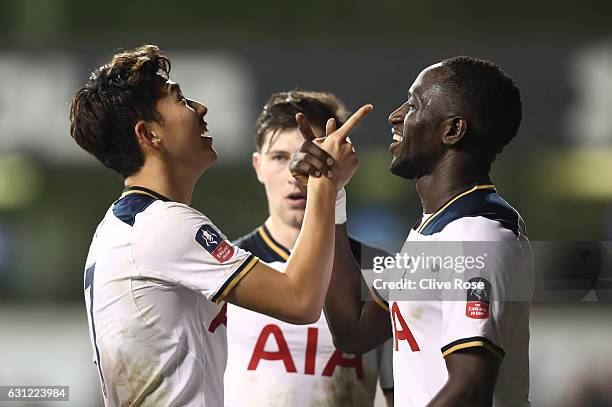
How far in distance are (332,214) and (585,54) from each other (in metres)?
7.42

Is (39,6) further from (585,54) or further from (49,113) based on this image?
(585,54)

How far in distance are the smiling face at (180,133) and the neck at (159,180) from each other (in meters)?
0.03

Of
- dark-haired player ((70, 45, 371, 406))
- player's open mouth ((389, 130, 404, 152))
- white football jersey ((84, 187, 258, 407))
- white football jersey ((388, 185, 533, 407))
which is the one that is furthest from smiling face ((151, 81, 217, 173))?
white football jersey ((388, 185, 533, 407))

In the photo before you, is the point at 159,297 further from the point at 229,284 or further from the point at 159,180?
the point at 159,180

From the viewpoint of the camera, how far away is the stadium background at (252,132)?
7.24m

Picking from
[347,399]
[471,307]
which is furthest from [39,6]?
[471,307]

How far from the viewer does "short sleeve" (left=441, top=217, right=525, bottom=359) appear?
69.8 inches

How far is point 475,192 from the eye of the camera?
6.42ft

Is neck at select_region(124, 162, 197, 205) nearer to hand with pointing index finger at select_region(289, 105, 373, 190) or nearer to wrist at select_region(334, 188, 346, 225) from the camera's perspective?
hand with pointing index finger at select_region(289, 105, 373, 190)

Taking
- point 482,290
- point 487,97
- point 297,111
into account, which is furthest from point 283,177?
point 482,290

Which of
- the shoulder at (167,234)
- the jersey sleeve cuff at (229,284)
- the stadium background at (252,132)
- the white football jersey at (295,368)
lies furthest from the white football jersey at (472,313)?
the stadium background at (252,132)

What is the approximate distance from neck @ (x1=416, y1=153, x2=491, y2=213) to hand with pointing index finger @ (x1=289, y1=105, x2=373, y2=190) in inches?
7.5

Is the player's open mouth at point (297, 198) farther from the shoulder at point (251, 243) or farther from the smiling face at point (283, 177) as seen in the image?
the shoulder at point (251, 243)

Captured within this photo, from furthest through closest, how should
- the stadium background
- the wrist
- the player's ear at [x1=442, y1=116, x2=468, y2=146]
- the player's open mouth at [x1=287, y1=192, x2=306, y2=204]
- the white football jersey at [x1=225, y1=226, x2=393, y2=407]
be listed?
the stadium background, the player's open mouth at [x1=287, y1=192, x2=306, y2=204], the white football jersey at [x1=225, y1=226, x2=393, y2=407], the wrist, the player's ear at [x1=442, y1=116, x2=468, y2=146]
